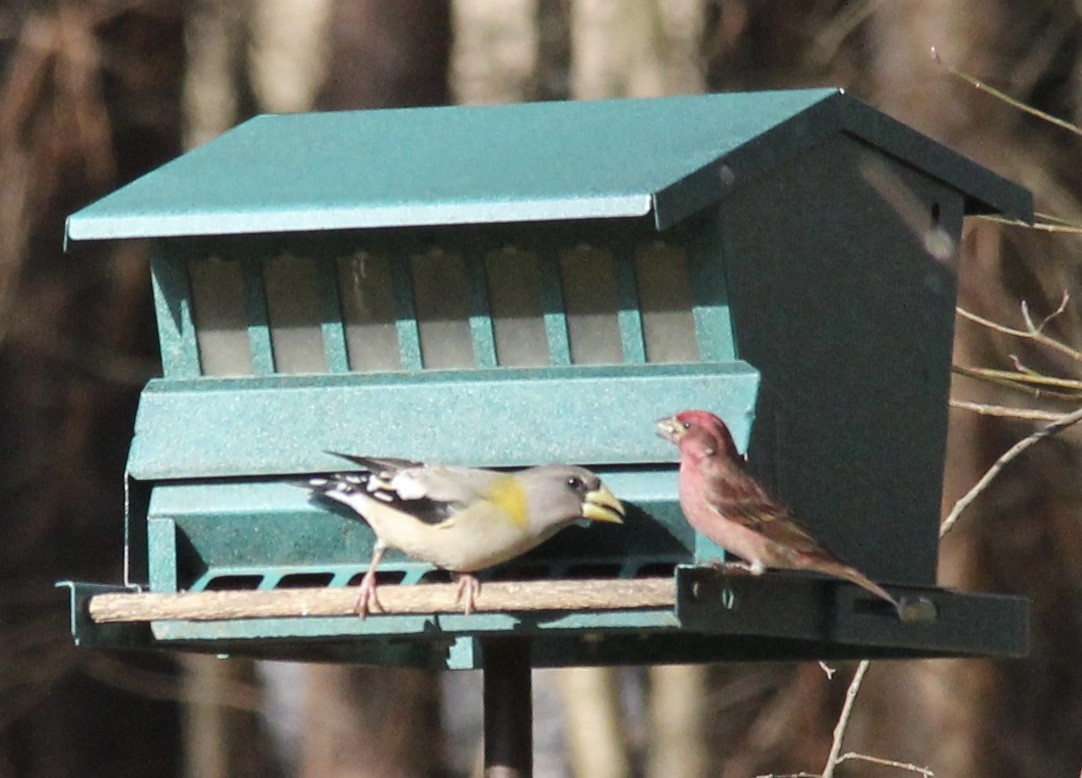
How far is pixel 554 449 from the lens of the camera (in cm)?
528

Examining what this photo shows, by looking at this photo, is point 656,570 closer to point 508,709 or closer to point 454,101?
point 508,709

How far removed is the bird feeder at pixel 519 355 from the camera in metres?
5.22

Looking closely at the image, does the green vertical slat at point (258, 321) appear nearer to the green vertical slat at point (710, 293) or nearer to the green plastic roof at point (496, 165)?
the green plastic roof at point (496, 165)

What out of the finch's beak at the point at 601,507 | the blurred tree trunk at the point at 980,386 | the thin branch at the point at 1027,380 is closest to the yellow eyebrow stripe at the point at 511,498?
the finch's beak at the point at 601,507

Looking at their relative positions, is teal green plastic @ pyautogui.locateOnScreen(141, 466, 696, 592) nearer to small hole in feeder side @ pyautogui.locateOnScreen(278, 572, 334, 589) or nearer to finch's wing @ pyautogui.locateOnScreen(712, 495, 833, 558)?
small hole in feeder side @ pyautogui.locateOnScreen(278, 572, 334, 589)

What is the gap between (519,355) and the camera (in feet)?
18.0

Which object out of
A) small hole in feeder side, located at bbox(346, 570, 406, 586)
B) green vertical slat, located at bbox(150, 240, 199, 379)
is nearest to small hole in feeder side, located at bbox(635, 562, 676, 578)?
small hole in feeder side, located at bbox(346, 570, 406, 586)

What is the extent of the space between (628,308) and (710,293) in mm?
206

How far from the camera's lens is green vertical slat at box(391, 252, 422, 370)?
5.55m

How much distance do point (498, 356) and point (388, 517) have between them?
555 mm

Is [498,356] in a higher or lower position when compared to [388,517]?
higher

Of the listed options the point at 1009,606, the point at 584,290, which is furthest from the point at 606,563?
the point at 1009,606

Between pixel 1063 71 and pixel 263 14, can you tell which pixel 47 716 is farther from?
pixel 1063 71

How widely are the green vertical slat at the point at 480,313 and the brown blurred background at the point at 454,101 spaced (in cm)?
639
